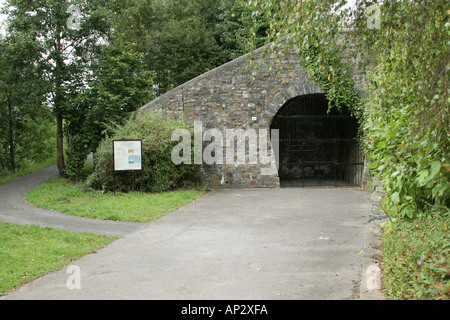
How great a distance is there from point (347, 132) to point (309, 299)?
13.0m

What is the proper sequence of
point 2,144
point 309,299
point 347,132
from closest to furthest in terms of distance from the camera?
point 309,299 < point 347,132 < point 2,144

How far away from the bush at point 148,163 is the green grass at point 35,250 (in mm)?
4621

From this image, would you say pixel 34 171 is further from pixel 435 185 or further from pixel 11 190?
pixel 435 185

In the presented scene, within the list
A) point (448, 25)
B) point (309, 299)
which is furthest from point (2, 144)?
point (448, 25)

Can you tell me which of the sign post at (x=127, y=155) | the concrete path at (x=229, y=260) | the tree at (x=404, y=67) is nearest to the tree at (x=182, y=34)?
the sign post at (x=127, y=155)

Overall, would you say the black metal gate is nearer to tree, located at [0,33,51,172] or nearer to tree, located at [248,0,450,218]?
tree, located at [0,33,51,172]

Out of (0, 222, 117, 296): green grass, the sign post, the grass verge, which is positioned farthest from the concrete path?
the sign post

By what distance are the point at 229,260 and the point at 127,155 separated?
22.6 feet

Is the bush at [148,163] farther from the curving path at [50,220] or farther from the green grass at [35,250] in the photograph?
the green grass at [35,250]

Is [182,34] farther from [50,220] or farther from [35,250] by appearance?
[35,250]

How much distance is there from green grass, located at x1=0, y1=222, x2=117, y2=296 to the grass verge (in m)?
4.21

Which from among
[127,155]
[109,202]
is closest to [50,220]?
[109,202]

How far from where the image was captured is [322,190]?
13906 millimetres

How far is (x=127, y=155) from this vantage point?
1220cm
